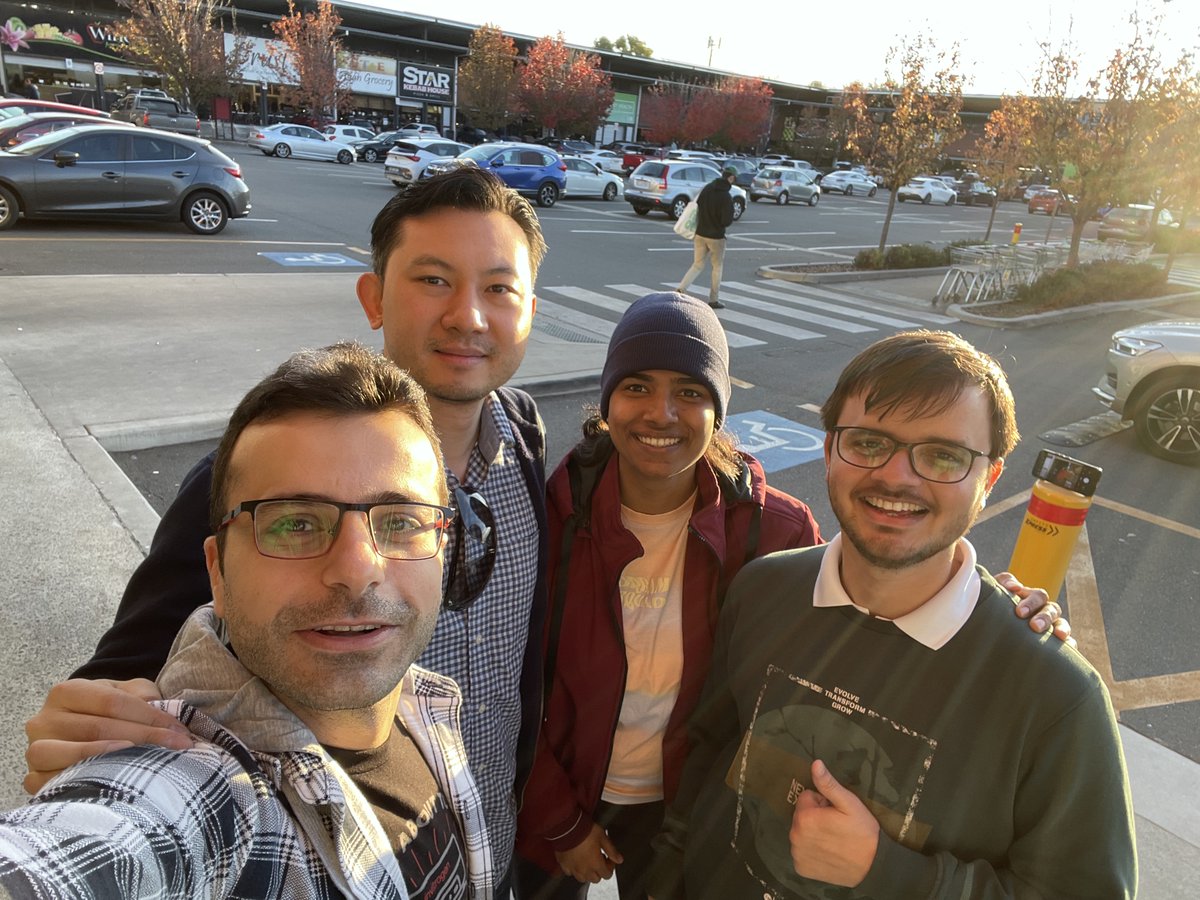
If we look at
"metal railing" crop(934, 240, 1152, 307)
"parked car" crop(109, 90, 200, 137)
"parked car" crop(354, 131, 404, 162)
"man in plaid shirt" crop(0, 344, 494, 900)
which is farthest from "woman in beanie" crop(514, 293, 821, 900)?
"parked car" crop(109, 90, 200, 137)

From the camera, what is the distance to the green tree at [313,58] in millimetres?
40344

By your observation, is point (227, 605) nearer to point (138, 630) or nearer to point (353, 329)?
point (138, 630)

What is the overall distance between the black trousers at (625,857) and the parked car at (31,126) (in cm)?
1427

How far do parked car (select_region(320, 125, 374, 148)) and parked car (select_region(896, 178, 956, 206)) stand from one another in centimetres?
2883

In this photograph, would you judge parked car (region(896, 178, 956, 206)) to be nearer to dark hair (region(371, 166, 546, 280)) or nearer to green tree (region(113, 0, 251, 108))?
green tree (region(113, 0, 251, 108))

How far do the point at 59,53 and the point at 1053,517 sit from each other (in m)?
56.4

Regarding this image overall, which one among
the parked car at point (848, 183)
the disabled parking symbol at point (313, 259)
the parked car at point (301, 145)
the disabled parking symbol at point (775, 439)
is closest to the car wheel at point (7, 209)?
the disabled parking symbol at point (313, 259)

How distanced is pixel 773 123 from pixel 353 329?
69.4 meters

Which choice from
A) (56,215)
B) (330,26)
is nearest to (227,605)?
(56,215)

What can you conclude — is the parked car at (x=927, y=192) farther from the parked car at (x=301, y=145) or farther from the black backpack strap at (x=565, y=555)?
Answer: the black backpack strap at (x=565, y=555)

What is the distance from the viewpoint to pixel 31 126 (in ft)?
41.4

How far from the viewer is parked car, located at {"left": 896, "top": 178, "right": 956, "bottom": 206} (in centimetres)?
4306

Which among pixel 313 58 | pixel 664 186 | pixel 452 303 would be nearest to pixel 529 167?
pixel 664 186

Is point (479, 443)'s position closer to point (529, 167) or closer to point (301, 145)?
point (529, 167)
